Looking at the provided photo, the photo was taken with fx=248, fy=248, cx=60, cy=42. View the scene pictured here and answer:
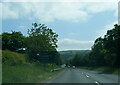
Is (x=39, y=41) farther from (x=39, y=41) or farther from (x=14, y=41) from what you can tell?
(x=14, y=41)

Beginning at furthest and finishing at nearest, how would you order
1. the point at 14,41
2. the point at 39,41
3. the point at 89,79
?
1. the point at 14,41
2. the point at 39,41
3. the point at 89,79

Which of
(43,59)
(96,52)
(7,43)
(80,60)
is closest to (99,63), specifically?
(96,52)

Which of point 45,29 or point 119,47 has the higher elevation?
point 45,29

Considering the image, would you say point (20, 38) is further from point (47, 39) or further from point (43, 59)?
point (43, 59)

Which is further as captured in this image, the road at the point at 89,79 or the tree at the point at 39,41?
the tree at the point at 39,41

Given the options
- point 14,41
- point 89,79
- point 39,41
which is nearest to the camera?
point 89,79

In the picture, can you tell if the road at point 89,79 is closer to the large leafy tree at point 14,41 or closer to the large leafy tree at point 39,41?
the large leafy tree at point 39,41

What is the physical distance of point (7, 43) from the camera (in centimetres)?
6775

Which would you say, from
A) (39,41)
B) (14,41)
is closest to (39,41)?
(39,41)

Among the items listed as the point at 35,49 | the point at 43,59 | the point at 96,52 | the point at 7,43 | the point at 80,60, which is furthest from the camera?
the point at 80,60

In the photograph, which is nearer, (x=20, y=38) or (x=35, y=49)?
(x=35, y=49)

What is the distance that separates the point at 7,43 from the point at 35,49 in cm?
1848

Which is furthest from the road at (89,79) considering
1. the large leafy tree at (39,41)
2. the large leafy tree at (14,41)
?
the large leafy tree at (14,41)

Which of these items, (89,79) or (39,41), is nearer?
(89,79)
